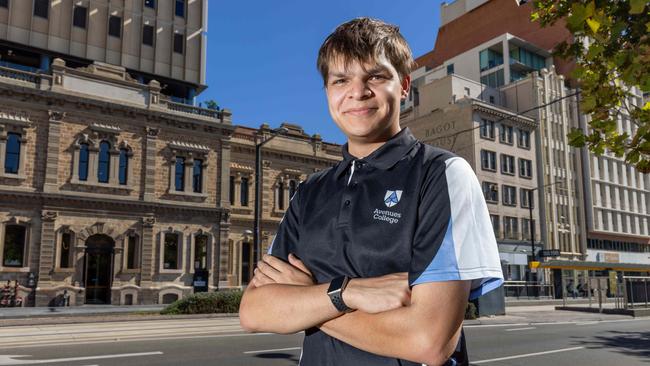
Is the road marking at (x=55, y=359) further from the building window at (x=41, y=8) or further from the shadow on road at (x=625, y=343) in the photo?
the building window at (x=41, y=8)

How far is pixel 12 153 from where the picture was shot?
26.9m

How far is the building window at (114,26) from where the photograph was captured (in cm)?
3609

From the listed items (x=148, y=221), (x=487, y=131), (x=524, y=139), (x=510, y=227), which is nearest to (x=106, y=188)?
(x=148, y=221)

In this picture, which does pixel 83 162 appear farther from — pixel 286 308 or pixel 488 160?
pixel 488 160

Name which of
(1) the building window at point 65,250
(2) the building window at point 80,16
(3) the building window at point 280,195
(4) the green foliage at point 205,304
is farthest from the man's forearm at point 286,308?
(2) the building window at point 80,16

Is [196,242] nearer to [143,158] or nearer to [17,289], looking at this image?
[143,158]

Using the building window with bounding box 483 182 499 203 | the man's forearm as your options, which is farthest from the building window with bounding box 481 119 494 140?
the man's forearm

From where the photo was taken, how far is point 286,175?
38.9 m

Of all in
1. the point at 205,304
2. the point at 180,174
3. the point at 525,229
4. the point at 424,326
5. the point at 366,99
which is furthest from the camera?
the point at 525,229

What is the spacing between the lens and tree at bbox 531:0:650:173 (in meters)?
4.14

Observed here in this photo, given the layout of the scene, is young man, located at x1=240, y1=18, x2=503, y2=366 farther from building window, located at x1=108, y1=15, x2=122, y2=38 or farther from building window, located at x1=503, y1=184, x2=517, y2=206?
building window, located at x1=503, y1=184, x2=517, y2=206

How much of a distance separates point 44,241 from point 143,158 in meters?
7.10

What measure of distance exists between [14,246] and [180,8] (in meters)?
21.5

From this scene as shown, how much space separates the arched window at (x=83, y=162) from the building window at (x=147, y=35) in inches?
470
